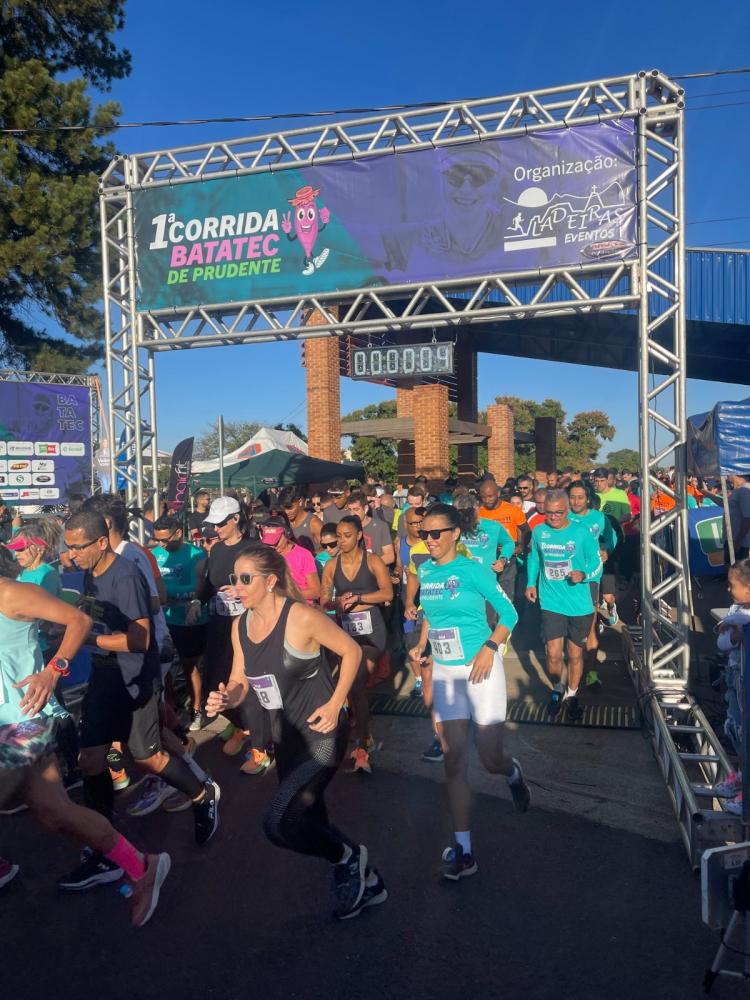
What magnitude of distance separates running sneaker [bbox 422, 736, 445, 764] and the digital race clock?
4074 mm

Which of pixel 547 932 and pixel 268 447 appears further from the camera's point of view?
pixel 268 447

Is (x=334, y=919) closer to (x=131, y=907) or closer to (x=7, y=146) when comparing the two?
(x=131, y=907)

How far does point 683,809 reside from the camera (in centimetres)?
430

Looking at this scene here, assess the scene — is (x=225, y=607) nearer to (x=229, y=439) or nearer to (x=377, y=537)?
(x=377, y=537)

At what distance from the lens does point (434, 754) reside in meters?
5.69

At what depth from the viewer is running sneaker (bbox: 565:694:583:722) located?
20.8ft

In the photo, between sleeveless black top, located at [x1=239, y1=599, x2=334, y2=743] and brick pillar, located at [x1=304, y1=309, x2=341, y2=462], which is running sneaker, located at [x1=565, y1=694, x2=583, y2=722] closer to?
sleeveless black top, located at [x1=239, y1=599, x2=334, y2=743]

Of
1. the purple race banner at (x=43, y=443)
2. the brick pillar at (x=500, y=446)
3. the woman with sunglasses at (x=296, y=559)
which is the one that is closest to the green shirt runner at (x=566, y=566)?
the woman with sunglasses at (x=296, y=559)

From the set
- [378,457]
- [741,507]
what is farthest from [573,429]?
[741,507]

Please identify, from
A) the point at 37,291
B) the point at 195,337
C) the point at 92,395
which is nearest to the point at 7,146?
the point at 37,291

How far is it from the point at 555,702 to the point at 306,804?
149 inches

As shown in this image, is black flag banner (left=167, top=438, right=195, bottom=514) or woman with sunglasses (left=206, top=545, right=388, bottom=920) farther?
black flag banner (left=167, top=438, right=195, bottom=514)

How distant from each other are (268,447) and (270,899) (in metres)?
17.7

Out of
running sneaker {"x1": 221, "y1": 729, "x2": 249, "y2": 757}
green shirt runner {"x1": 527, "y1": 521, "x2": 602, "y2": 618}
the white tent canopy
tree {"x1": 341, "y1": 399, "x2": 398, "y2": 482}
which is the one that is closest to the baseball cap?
running sneaker {"x1": 221, "y1": 729, "x2": 249, "y2": 757}
